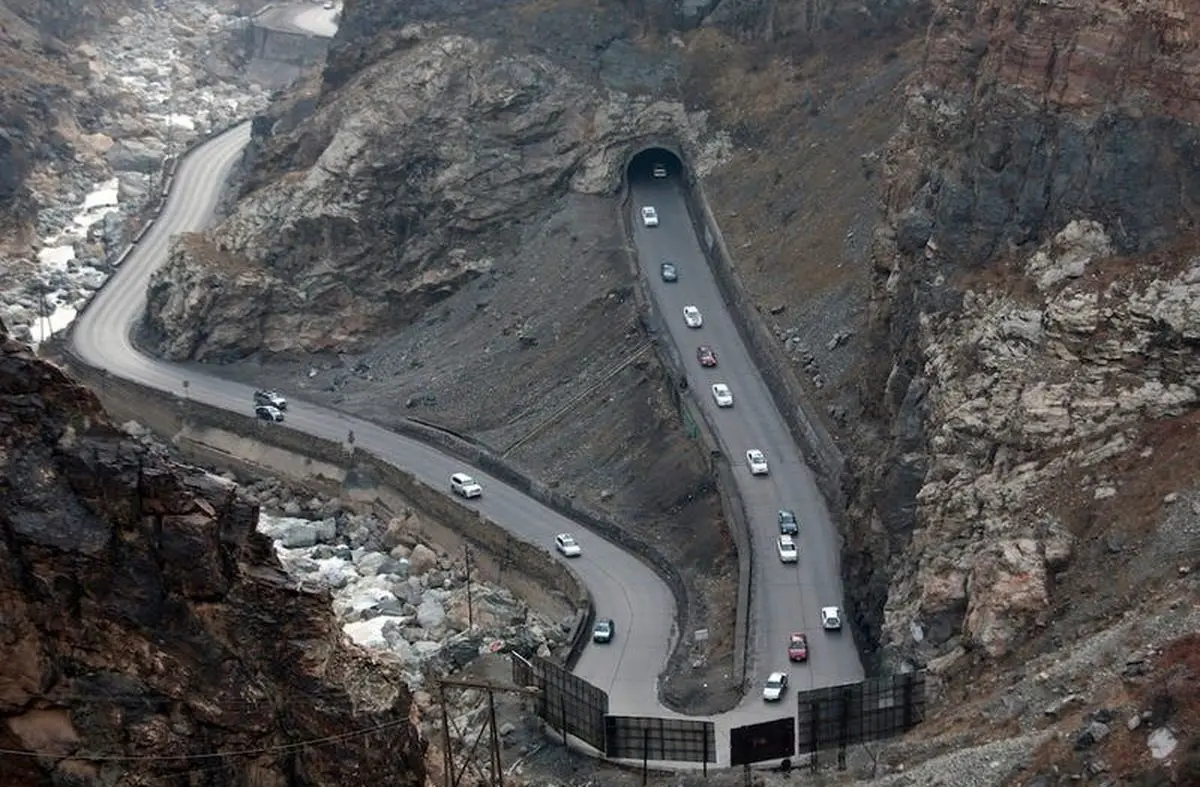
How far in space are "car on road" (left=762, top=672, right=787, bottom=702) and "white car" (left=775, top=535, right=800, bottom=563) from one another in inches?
355

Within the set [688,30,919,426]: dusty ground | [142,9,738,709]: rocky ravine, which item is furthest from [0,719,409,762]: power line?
[142,9,738,709]: rocky ravine

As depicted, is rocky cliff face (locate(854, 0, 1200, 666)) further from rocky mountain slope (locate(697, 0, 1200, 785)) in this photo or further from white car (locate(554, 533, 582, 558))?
white car (locate(554, 533, 582, 558))

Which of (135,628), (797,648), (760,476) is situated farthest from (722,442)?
(135,628)

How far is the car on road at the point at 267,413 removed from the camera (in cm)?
9319

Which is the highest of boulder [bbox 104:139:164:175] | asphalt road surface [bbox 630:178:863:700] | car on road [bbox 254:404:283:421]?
asphalt road surface [bbox 630:178:863:700]

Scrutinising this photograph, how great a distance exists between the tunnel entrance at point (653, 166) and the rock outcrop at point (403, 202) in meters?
1.15

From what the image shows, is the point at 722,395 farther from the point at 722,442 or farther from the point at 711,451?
the point at 711,451

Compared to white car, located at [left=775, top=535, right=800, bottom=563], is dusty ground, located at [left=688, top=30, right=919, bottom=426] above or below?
above

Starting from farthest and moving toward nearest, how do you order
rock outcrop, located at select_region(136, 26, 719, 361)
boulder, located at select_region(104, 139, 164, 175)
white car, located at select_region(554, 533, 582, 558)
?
1. boulder, located at select_region(104, 139, 164, 175)
2. rock outcrop, located at select_region(136, 26, 719, 361)
3. white car, located at select_region(554, 533, 582, 558)

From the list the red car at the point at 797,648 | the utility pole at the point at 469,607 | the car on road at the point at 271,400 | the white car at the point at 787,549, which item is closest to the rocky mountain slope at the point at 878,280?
the car on road at the point at 271,400

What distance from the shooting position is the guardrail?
223 ft

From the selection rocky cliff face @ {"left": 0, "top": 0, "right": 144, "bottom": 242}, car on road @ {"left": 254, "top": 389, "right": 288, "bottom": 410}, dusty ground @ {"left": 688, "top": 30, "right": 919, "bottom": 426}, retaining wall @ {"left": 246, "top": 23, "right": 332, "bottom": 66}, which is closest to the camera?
dusty ground @ {"left": 688, "top": 30, "right": 919, "bottom": 426}

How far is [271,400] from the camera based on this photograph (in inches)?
3755

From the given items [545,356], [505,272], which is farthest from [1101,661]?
[505,272]
